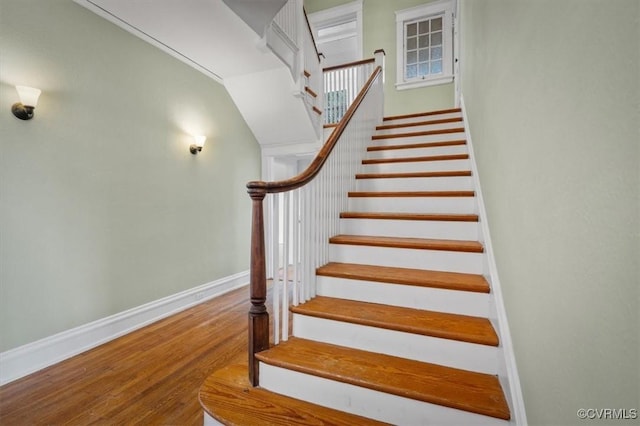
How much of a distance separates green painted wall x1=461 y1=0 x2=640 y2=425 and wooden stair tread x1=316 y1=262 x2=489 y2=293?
14.9 inches

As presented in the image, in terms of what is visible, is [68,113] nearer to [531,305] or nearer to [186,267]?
[186,267]

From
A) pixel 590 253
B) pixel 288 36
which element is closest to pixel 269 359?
pixel 590 253

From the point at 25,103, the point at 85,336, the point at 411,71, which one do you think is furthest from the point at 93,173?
the point at 411,71

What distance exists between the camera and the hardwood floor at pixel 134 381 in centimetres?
161

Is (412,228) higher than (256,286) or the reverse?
higher

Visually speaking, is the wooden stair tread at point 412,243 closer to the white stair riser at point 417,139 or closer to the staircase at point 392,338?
Answer: the staircase at point 392,338

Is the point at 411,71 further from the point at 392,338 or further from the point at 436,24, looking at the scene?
the point at 392,338

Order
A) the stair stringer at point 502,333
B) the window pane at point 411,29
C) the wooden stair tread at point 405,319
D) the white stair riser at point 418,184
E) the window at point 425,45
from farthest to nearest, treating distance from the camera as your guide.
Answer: the window pane at point 411,29, the window at point 425,45, the white stair riser at point 418,184, the wooden stair tread at point 405,319, the stair stringer at point 502,333

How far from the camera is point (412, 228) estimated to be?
2.18 meters

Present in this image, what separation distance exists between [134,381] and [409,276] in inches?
75.0

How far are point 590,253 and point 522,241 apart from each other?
455 millimetres

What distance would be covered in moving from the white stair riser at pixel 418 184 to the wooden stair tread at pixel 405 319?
1180 millimetres

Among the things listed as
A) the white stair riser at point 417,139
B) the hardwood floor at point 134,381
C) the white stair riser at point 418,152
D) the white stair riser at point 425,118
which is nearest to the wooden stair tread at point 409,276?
the hardwood floor at point 134,381
